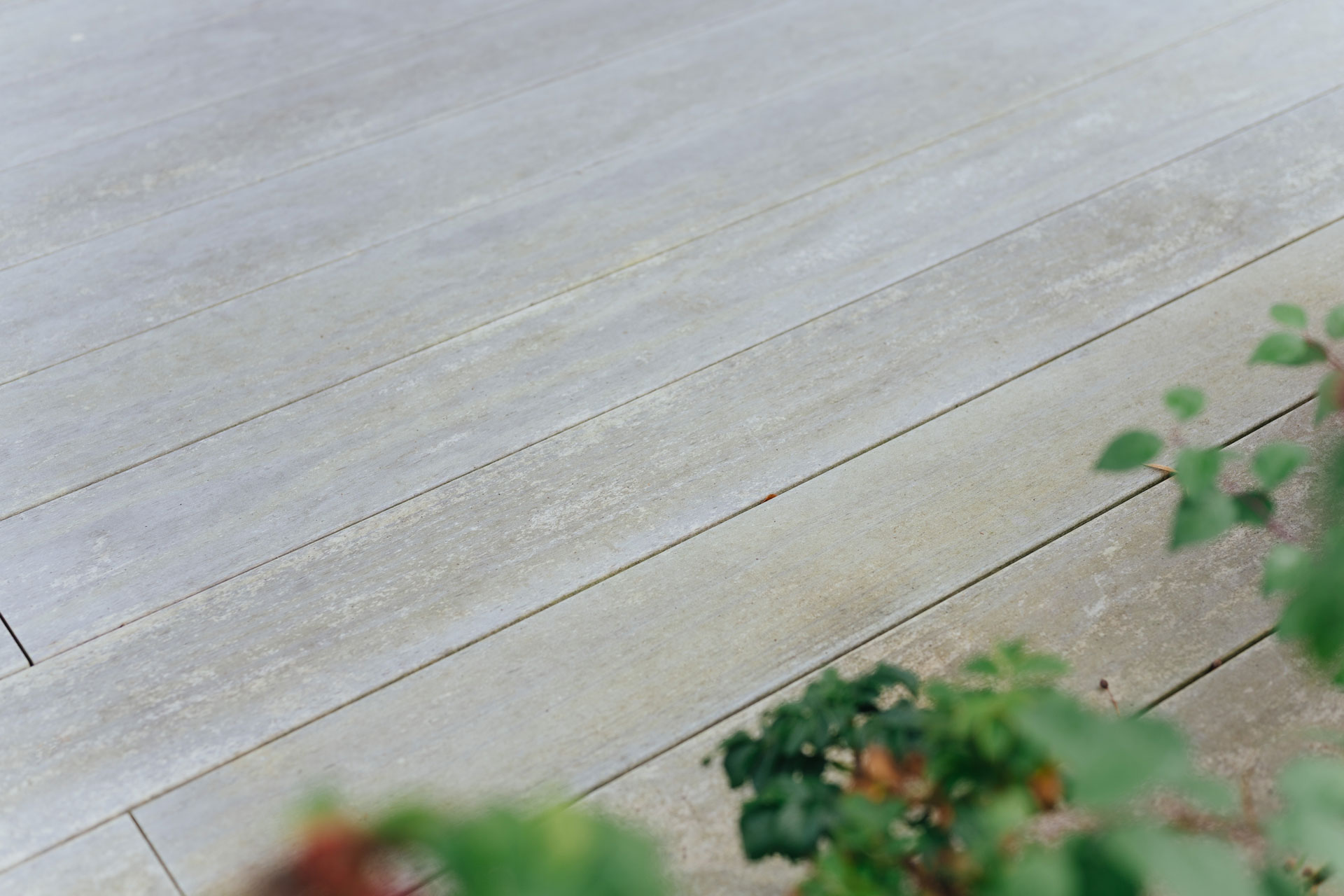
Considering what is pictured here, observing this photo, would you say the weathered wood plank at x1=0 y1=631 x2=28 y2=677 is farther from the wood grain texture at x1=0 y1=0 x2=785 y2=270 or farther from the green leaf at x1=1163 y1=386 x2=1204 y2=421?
the green leaf at x1=1163 y1=386 x2=1204 y2=421

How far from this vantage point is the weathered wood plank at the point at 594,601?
3.26 ft

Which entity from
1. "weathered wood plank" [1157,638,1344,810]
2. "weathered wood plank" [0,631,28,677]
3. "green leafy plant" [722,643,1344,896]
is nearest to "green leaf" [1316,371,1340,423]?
"green leafy plant" [722,643,1344,896]

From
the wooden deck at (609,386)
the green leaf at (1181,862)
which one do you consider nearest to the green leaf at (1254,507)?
the green leaf at (1181,862)

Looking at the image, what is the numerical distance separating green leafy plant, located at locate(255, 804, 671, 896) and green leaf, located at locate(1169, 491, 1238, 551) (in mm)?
328

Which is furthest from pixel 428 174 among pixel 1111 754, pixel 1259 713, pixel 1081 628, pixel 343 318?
pixel 1111 754

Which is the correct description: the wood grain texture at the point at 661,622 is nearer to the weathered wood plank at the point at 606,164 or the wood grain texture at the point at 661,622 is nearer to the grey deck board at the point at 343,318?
the grey deck board at the point at 343,318

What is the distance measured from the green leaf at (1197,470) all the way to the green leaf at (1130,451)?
0.04 feet

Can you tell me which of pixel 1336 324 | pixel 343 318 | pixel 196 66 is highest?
pixel 196 66

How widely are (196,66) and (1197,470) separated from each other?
6.72ft

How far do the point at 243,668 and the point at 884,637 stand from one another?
0.56 meters

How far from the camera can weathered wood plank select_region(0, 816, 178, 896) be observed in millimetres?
907

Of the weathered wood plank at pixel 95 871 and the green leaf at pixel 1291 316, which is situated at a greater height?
the green leaf at pixel 1291 316

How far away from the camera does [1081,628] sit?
3.47 feet

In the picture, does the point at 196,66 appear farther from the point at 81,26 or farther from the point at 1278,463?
the point at 1278,463
